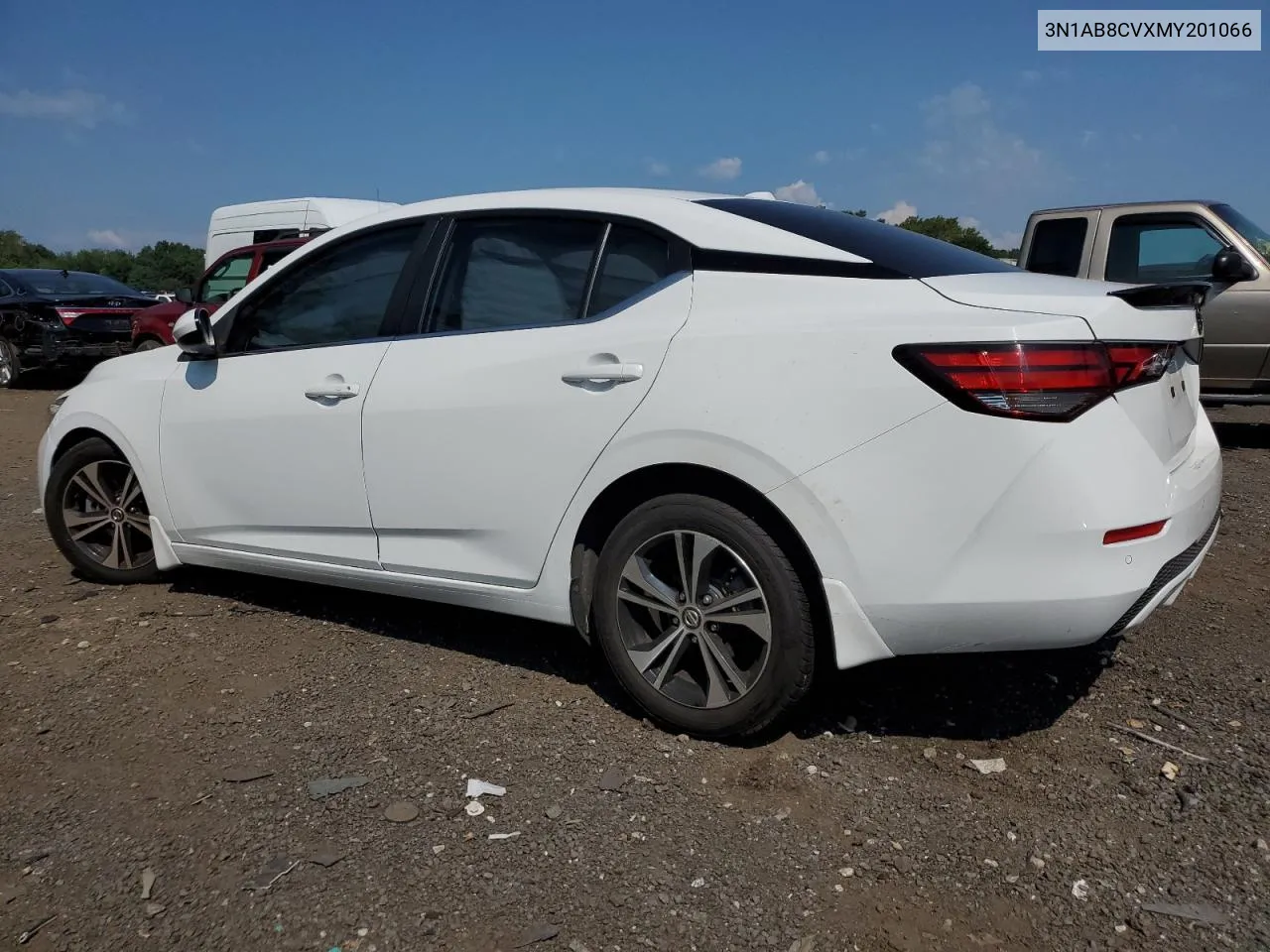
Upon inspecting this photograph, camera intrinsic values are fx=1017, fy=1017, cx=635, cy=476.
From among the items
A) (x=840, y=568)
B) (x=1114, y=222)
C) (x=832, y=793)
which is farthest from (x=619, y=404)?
(x=1114, y=222)

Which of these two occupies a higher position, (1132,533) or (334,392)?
(334,392)

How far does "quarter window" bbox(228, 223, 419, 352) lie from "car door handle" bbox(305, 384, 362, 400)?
21 cm

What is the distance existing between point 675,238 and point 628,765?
5.20ft

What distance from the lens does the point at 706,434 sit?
9.30 ft

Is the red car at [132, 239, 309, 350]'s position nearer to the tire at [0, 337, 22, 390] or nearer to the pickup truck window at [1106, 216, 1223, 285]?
the tire at [0, 337, 22, 390]

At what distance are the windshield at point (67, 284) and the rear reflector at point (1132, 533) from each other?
15.1 metres

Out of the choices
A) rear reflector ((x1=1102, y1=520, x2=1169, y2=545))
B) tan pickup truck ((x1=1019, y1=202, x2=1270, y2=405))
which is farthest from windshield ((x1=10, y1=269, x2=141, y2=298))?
rear reflector ((x1=1102, y1=520, x2=1169, y2=545))

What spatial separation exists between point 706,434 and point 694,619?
56cm

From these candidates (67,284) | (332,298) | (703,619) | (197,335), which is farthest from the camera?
(67,284)

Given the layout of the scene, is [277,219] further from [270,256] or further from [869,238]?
[869,238]

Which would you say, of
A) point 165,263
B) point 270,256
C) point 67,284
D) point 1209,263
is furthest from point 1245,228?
point 165,263

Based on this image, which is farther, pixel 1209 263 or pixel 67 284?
pixel 67 284

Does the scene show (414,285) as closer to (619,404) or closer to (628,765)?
(619,404)

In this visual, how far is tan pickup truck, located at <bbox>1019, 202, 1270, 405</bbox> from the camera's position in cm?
820
